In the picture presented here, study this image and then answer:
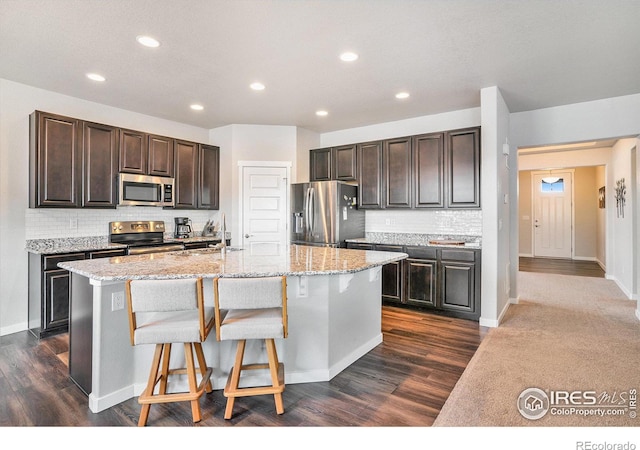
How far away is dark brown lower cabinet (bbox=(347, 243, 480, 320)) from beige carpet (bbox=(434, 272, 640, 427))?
1.64ft

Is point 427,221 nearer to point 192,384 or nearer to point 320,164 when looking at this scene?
point 320,164

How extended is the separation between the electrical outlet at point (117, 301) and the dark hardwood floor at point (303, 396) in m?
0.62

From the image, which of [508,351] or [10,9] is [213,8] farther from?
[508,351]

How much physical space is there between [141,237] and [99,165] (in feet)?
3.65

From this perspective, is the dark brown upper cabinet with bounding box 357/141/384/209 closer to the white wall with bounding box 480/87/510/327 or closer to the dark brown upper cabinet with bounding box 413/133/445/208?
the dark brown upper cabinet with bounding box 413/133/445/208

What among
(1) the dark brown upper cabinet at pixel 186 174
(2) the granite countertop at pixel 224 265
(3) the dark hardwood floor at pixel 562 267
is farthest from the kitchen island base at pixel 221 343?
(3) the dark hardwood floor at pixel 562 267

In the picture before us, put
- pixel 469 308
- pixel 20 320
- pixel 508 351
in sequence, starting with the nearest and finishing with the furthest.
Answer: pixel 508 351 → pixel 20 320 → pixel 469 308

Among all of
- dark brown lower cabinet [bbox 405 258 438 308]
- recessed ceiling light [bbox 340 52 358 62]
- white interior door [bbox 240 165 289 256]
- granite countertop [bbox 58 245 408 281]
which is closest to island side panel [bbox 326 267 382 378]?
granite countertop [bbox 58 245 408 281]

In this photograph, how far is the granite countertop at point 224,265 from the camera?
208cm

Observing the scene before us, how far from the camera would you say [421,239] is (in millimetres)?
4953

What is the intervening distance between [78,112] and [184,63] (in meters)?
1.94

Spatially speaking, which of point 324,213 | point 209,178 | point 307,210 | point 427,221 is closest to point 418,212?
point 427,221

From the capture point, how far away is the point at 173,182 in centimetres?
493
